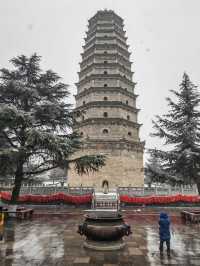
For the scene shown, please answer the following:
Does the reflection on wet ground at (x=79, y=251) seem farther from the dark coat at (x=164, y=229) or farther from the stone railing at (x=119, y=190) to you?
the stone railing at (x=119, y=190)

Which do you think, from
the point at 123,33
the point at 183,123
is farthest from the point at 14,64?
the point at 123,33

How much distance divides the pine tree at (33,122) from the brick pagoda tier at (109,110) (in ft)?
29.1

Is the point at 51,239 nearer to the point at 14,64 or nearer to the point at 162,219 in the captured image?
the point at 162,219

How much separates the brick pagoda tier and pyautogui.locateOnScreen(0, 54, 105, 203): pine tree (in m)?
8.87

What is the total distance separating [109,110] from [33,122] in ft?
47.8

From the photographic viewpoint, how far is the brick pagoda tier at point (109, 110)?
26094 mm

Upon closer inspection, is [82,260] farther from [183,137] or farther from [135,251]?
[183,137]

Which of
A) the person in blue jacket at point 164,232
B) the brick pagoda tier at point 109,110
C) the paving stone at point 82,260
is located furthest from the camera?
the brick pagoda tier at point 109,110

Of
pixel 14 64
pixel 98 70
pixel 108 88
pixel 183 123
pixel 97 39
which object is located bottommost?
pixel 183 123

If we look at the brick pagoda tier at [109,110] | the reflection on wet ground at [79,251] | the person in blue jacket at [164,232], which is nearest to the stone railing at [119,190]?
the brick pagoda tier at [109,110]

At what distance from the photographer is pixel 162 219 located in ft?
24.7

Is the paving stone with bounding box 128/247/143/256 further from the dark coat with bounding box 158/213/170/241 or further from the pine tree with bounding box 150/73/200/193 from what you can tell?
the pine tree with bounding box 150/73/200/193

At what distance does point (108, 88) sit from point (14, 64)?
13638 mm

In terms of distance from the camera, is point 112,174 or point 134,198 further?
point 112,174
